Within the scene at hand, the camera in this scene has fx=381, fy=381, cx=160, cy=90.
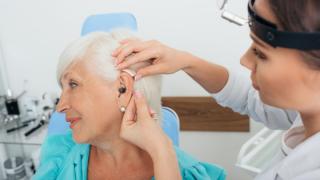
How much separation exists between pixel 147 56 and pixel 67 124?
57 centimetres

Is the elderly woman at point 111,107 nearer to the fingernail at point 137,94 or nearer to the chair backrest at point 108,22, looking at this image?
the fingernail at point 137,94

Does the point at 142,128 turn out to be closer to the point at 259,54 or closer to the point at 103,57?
the point at 103,57

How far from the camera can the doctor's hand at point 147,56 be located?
A: 1.07 metres

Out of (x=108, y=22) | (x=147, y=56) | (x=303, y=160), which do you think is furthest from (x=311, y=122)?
(x=108, y=22)

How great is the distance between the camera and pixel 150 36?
199cm

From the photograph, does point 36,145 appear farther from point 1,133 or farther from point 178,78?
point 178,78

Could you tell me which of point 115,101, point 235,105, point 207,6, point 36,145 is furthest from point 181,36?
point 36,145

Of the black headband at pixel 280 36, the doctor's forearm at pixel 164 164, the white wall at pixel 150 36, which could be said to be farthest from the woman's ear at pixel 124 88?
the white wall at pixel 150 36

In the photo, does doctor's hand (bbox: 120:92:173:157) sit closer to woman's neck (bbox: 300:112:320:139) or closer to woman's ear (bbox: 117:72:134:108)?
woman's ear (bbox: 117:72:134:108)

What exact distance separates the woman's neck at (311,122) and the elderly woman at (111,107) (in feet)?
1.11

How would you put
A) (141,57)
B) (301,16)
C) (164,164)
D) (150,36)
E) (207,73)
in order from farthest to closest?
(150,36) → (207,73) → (141,57) → (164,164) → (301,16)

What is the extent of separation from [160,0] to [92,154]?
92 centimetres

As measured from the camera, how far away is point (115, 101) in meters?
1.13

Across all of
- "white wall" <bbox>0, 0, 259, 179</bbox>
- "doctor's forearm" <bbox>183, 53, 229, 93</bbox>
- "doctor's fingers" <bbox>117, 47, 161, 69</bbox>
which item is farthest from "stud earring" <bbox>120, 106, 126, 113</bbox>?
"white wall" <bbox>0, 0, 259, 179</bbox>
